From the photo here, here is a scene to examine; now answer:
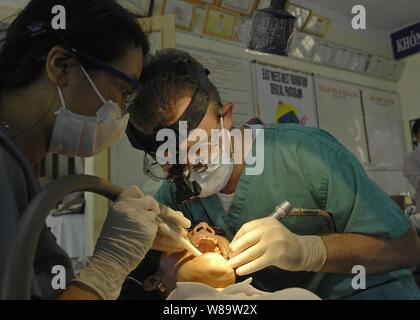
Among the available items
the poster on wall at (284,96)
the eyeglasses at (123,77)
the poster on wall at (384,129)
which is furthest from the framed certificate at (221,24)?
the poster on wall at (384,129)

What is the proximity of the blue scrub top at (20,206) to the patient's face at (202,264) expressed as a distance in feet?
0.95

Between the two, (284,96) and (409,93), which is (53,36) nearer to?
(284,96)

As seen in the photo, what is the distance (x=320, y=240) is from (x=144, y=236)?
439 millimetres

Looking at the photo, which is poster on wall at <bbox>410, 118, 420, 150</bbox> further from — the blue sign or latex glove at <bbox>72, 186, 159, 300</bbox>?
latex glove at <bbox>72, 186, 159, 300</bbox>

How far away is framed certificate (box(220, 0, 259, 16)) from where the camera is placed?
1325 mm

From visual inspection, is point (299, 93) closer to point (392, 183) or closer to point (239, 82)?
point (239, 82)

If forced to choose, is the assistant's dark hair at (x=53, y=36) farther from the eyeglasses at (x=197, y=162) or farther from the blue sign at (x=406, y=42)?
the blue sign at (x=406, y=42)

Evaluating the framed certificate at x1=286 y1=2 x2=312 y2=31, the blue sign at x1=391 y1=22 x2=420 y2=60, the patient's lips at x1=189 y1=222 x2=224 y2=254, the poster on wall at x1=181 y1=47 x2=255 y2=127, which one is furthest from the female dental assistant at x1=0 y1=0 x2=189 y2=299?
the blue sign at x1=391 y1=22 x2=420 y2=60

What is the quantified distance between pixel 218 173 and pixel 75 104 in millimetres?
431

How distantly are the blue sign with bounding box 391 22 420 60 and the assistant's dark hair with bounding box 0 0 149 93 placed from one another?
50.3 inches

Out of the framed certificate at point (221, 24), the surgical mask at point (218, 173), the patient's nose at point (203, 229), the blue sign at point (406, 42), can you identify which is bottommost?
the patient's nose at point (203, 229)

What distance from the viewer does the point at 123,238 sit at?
719 mm

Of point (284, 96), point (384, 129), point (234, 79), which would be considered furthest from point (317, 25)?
point (384, 129)

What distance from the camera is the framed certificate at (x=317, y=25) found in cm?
140
